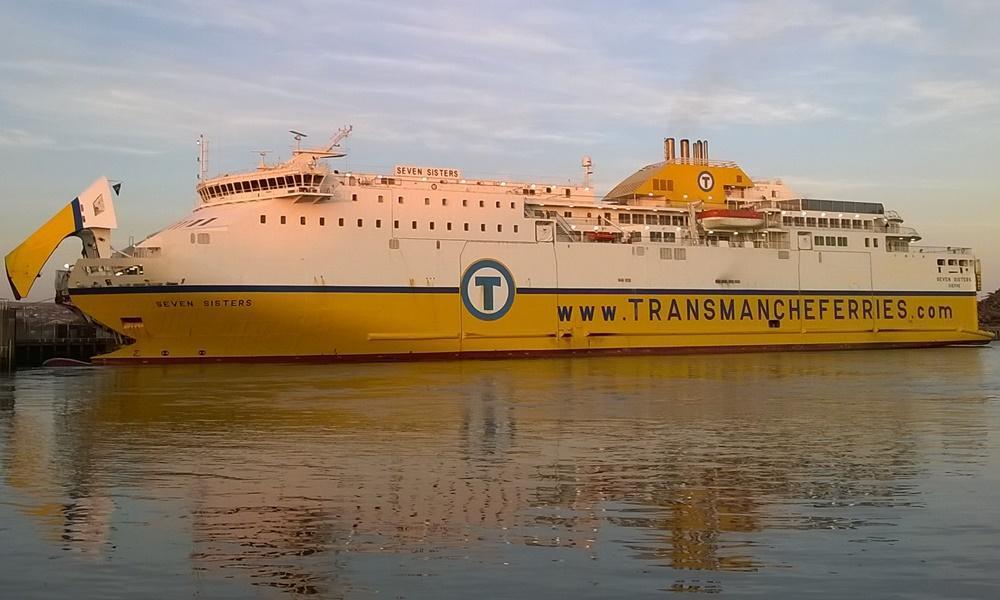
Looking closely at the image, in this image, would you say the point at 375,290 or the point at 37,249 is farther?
the point at 375,290

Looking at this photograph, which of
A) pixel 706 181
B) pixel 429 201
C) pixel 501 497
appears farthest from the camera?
pixel 706 181

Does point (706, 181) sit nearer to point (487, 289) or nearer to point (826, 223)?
point (826, 223)

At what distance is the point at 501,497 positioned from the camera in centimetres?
828

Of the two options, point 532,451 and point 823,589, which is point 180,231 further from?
point 823,589

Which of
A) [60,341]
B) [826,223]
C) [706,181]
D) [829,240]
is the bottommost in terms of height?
[60,341]

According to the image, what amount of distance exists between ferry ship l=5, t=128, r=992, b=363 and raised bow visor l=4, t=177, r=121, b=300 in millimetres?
52

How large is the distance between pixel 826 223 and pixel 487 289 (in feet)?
50.8

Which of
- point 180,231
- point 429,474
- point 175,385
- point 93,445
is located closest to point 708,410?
point 429,474

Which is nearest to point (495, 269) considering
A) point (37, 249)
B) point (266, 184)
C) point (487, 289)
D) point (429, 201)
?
point (487, 289)

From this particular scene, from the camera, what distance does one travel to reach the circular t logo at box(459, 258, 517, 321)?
3209 centimetres

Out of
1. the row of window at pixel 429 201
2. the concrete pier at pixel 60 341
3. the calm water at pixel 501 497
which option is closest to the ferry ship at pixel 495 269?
the row of window at pixel 429 201

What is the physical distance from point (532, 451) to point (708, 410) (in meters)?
5.42

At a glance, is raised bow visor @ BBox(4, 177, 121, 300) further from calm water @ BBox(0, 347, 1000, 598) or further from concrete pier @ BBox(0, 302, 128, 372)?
calm water @ BBox(0, 347, 1000, 598)

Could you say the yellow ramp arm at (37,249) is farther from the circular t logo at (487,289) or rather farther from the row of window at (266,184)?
the circular t logo at (487,289)
